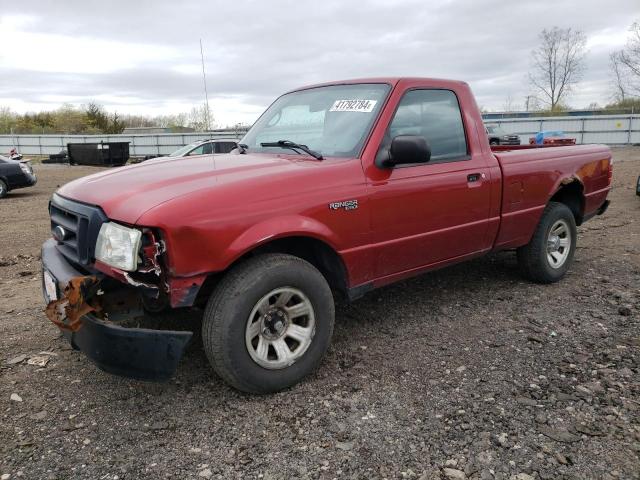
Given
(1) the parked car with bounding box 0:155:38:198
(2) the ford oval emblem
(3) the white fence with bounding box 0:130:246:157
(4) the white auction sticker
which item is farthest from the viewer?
(3) the white fence with bounding box 0:130:246:157

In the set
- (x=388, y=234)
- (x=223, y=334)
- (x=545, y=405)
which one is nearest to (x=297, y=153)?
(x=388, y=234)

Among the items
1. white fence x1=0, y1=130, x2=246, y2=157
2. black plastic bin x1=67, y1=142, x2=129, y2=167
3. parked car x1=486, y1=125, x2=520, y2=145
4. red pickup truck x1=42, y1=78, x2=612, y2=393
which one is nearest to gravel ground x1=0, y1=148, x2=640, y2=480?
red pickup truck x1=42, y1=78, x2=612, y2=393

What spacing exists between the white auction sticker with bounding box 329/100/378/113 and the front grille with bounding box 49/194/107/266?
1805mm

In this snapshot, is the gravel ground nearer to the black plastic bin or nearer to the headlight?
the headlight

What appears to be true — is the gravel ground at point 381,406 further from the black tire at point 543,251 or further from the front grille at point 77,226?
the front grille at point 77,226

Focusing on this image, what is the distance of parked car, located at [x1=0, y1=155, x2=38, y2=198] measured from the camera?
1342 cm

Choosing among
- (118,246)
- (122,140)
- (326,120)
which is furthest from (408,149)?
(122,140)

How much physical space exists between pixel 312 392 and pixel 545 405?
1.32m

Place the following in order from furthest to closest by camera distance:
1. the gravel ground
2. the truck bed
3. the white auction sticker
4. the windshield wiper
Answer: the truck bed → the white auction sticker → the windshield wiper → the gravel ground

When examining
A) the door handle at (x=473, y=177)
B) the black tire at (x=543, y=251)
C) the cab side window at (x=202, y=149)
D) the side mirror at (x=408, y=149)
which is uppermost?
the cab side window at (x=202, y=149)

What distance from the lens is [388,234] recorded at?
3420 millimetres

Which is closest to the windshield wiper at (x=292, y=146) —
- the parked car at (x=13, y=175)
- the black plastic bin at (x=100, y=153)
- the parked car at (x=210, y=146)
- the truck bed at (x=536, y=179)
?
the truck bed at (x=536, y=179)

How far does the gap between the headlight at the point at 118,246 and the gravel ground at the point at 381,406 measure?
88 centimetres

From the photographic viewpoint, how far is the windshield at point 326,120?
3.48 metres
